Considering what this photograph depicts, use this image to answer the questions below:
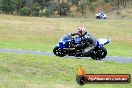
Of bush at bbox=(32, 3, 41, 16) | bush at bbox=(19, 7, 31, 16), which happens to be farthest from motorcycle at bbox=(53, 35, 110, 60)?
bush at bbox=(32, 3, 41, 16)

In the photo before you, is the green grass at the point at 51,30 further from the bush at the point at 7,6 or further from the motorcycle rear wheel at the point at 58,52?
the bush at the point at 7,6

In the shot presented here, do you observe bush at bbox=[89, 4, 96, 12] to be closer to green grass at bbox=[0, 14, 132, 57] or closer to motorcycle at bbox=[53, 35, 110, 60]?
green grass at bbox=[0, 14, 132, 57]

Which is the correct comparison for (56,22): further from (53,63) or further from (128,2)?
(128,2)

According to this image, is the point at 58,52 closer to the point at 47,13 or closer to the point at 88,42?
the point at 88,42

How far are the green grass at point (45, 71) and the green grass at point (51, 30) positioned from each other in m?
22.4

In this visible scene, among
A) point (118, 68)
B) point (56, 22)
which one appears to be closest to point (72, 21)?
point (56, 22)

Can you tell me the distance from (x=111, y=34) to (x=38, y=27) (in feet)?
32.7

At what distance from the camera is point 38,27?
56812mm

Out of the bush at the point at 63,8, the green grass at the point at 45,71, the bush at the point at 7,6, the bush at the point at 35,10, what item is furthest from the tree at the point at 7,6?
the green grass at the point at 45,71

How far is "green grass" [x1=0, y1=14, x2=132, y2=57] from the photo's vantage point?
48.9 m

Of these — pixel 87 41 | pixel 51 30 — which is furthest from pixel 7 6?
pixel 87 41

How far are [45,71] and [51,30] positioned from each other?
114 ft

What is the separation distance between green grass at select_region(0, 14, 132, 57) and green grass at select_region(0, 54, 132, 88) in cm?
2236

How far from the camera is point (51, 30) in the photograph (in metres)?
55.1
